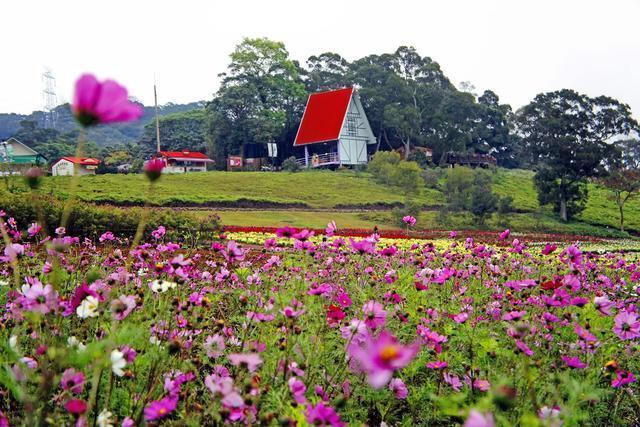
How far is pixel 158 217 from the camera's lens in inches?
345

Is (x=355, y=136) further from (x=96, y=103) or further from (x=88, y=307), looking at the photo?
(x=96, y=103)

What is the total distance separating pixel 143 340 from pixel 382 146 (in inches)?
1421

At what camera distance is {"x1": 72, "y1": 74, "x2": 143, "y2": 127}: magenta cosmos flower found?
3.18ft

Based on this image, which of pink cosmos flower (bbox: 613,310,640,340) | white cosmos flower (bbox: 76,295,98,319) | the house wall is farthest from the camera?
the house wall

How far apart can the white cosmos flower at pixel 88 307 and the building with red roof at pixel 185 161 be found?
3203 centimetres

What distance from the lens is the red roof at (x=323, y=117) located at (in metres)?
32.7

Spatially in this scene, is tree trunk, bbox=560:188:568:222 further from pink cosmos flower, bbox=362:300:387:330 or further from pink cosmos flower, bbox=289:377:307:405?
pink cosmos flower, bbox=289:377:307:405

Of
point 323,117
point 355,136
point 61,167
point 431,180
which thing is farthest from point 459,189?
point 61,167

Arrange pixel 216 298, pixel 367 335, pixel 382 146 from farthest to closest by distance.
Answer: pixel 382 146
pixel 216 298
pixel 367 335

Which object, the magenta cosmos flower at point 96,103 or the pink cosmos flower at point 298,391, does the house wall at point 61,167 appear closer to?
the pink cosmos flower at point 298,391

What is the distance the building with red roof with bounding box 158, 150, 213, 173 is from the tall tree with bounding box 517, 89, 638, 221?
1880cm

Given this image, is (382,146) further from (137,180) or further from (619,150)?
(137,180)

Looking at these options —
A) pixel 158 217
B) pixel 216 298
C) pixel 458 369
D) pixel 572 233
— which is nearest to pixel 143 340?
pixel 216 298

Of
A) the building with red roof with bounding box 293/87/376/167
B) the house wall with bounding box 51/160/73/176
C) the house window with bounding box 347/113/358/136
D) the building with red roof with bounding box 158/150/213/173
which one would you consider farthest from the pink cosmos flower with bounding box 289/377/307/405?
the house wall with bounding box 51/160/73/176
